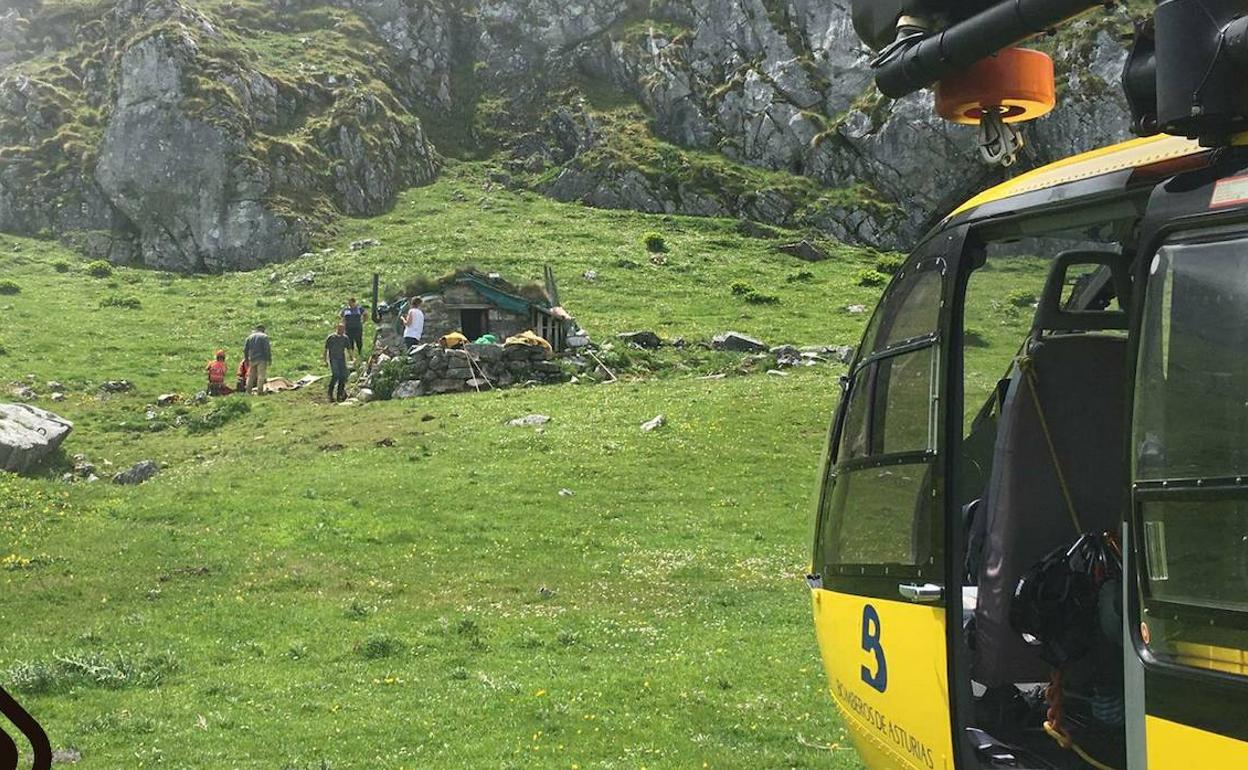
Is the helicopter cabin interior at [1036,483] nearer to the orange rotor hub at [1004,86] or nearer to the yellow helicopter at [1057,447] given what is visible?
the yellow helicopter at [1057,447]

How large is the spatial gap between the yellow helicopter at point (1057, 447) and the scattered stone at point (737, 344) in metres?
28.3

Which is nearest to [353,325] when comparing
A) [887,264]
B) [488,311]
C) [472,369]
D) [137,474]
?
[488,311]

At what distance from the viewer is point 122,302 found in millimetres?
48781

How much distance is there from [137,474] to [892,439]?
774 inches

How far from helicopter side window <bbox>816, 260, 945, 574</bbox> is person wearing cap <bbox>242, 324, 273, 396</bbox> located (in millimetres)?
28382

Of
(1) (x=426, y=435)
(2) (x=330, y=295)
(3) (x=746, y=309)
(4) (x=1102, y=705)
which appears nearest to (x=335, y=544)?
(1) (x=426, y=435)

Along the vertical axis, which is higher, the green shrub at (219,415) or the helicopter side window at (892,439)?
the helicopter side window at (892,439)

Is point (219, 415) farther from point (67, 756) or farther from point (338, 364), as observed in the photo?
point (67, 756)

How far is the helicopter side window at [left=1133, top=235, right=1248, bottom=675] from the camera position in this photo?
388cm

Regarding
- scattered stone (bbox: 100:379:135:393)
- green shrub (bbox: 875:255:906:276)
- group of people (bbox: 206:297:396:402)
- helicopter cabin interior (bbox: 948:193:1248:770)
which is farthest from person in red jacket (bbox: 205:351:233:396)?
green shrub (bbox: 875:255:906:276)

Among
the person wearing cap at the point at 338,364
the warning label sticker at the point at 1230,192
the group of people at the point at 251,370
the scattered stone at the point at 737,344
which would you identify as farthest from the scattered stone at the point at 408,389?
the warning label sticker at the point at 1230,192

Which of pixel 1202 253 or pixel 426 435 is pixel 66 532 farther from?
pixel 1202 253

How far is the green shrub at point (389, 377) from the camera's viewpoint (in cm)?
Answer: 3039

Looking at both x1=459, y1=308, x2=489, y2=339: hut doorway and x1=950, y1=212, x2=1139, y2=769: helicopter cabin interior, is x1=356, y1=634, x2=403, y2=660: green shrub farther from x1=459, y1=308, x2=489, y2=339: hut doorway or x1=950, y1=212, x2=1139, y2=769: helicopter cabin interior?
x1=459, y1=308, x2=489, y2=339: hut doorway
